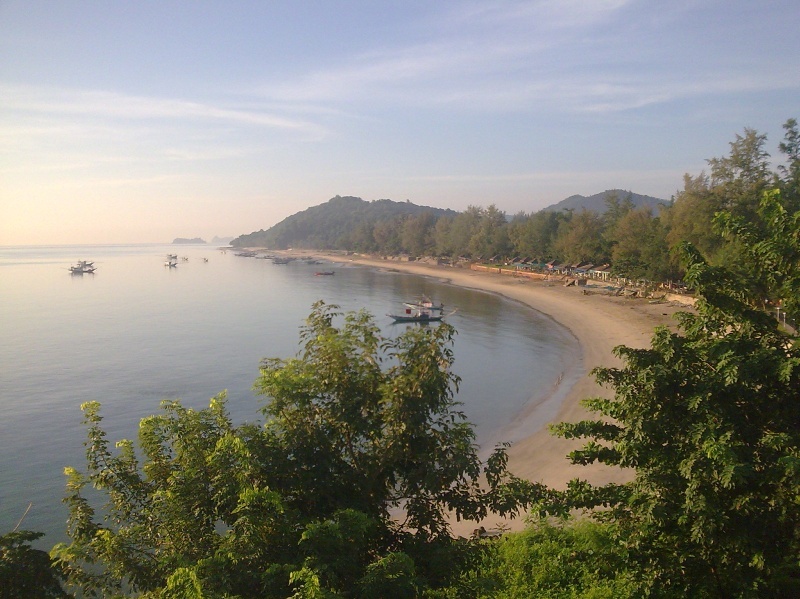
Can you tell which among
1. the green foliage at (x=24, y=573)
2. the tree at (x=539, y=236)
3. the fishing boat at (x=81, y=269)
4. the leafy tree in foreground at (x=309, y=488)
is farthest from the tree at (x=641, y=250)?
the fishing boat at (x=81, y=269)

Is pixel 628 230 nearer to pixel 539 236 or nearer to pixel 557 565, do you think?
pixel 539 236

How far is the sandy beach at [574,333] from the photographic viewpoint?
19719 mm

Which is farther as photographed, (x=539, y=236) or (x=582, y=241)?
(x=539, y=236)

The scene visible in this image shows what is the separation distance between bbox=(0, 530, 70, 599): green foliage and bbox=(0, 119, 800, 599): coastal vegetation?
0.10 feet

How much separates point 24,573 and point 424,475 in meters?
5.55

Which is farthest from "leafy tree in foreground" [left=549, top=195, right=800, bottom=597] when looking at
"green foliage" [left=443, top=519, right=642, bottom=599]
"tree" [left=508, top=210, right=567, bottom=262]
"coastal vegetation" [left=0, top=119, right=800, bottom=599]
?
"tree" [left=508, top=210, right=567, bottom=262]

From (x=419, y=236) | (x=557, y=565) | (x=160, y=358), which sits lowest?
(x=160, y=358)

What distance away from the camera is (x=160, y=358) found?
41.0 meters

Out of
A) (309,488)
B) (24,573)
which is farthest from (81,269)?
(309,488)

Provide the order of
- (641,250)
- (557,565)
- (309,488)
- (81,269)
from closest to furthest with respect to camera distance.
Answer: (309,488) < (557,565) < (641,250) < (81,269)

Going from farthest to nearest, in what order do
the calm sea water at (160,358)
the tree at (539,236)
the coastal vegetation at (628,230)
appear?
the tree at (539,236)
the coastal vegetation at (628,230)
the calm sea water at (160,358)

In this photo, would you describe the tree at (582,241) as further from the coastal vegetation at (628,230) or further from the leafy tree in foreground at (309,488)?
the leafy tree in foreground at (309,488)

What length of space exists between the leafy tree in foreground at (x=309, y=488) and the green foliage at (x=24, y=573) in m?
0.45

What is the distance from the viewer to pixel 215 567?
19.8 ft
